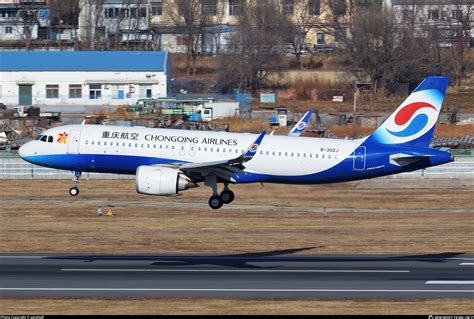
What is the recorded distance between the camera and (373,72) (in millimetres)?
135375

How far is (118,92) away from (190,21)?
2997 centimetres

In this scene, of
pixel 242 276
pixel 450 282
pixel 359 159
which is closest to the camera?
pixel 450 282

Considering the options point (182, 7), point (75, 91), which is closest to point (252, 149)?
point (75, 91)

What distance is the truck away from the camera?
115938mm

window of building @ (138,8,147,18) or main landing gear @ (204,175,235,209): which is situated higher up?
window of building @ (138,8,147,18)

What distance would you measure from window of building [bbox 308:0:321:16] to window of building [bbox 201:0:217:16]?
14.0 metres

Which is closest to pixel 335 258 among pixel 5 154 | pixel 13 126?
pixel 5 154

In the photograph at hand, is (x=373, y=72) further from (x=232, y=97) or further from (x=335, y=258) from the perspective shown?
(x=335, y=258)

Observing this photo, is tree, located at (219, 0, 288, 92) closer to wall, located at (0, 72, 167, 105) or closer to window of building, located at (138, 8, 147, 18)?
wall, located at (0, 72, 167, 105)

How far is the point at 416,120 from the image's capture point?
5609cm

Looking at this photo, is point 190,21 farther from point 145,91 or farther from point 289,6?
point 145,91

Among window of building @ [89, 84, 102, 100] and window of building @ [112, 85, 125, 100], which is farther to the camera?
window of building @ [112, 85, 125, 100]

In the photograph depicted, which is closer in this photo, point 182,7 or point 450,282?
point 450,282

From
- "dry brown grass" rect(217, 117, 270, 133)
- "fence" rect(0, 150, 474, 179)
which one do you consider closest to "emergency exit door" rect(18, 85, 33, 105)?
"dry brown grass" rect(217, 117, 270, 133)
